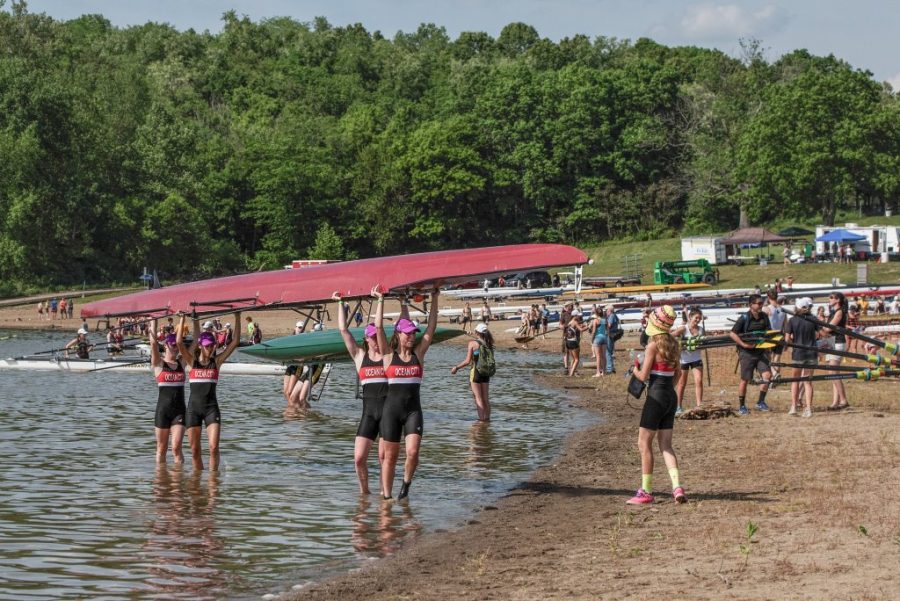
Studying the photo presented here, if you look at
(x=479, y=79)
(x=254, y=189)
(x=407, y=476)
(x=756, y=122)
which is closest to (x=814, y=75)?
(x=756, y=122)

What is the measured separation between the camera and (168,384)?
13.8 meters

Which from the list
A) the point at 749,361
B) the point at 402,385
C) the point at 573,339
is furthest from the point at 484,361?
the point at 573,339

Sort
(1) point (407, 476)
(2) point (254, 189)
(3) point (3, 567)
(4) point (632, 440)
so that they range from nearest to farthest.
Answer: (3) point (3, 567) < (1) point (407, 476) < (4) point (632, 440) < (2) point (254, 189)

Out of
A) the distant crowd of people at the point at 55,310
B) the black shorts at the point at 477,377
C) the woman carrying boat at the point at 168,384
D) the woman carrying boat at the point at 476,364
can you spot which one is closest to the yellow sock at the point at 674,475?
the woman carrying boat at the point at 168,384

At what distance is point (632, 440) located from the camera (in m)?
17.0

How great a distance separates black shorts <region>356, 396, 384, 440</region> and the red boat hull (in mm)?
1826

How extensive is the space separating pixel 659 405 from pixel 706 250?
177ft

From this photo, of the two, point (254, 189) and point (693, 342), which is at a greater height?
point (254, 189)

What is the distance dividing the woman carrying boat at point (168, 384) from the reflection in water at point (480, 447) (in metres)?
3.88

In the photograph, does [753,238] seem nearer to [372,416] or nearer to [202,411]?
[202,411]

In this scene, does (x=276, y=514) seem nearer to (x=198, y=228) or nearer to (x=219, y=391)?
(x=219, y=391)

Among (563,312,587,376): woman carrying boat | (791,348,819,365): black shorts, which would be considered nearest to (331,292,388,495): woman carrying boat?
(791,348,819,365): black shorts

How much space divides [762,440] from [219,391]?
47.0ft

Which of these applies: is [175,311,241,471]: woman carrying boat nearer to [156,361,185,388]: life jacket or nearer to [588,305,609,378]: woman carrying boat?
[156,361,185,388]: life jacket
